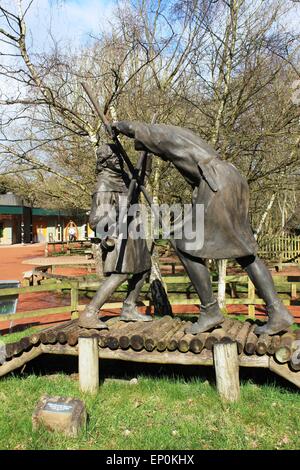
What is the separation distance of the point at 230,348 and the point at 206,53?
17.7ft

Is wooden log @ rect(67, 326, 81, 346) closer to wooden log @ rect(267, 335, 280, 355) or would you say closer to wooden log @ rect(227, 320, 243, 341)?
wooden log @ rect(227, 320, 243, 341)

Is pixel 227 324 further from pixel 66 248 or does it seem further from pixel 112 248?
pixel 66 248

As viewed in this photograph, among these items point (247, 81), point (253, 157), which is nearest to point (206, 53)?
point (247, 81)

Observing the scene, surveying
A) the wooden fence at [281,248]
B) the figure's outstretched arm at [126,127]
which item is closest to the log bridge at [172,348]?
the figure's outstretched arm at [126,127]

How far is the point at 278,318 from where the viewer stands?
3.96m

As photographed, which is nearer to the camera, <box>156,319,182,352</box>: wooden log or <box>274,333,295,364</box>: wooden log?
<box>274,333,295,364</box>: wooden log

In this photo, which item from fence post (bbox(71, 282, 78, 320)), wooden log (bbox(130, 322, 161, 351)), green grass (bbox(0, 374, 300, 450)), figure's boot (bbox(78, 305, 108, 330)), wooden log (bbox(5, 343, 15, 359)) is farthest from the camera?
fence post (bbox(71, 282, 78, 320))

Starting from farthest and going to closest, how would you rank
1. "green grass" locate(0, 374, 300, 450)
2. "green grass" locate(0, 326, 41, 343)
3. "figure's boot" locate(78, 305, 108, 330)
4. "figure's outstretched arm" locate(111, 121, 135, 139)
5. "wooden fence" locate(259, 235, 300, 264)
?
"wooden fence" locate(259, 235, 300, 264)
"green grass" locate(0, 326, 41, 343)
"figure's boot" locate(78, 305, 108, 330)
"figure's outstretched arm" locate(111, 121, 135, 139)
"green grass" locate(0, 374, 300, 450)

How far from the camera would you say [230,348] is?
3631mm

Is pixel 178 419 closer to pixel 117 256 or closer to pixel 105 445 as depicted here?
pixel 105 445

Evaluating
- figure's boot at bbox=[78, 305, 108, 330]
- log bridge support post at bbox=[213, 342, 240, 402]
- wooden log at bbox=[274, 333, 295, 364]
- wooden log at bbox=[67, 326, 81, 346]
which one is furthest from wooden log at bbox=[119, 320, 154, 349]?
wooden log at bbox=[274, 333, 295, 364]

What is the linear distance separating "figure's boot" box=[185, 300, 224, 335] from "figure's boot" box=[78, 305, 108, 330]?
3.21ft

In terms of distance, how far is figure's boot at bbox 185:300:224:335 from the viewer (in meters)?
4.19

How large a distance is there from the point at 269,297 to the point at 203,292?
0.61 meters
